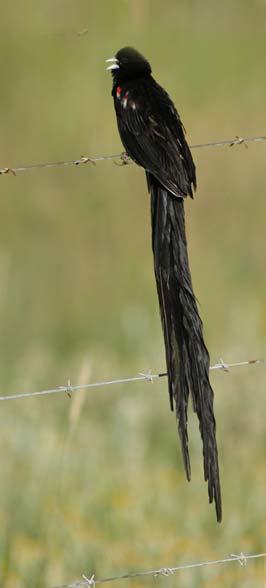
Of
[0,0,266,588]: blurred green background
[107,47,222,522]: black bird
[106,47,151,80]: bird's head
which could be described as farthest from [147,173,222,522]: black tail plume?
[106,47,151,80]: bird's head

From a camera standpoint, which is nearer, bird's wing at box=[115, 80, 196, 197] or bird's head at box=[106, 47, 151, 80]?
bird's wing at box=[115, 80, 196, 197]

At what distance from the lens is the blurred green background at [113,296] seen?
5.21m

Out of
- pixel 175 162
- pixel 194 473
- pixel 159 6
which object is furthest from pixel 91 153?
pixel 175 162

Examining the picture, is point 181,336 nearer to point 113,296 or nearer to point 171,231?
point 171,231

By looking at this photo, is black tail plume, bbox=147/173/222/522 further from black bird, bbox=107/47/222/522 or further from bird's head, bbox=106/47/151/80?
bird's head, bbox=106/47/151/80

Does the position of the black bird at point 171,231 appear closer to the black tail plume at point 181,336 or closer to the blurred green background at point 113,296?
the black tail plume at point 181,336

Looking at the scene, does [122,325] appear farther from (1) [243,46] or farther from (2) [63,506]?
(1) [243,46]

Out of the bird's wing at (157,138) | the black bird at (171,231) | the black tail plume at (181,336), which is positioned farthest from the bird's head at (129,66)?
the black tail plume at (181,336)

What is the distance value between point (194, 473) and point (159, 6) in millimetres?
7139

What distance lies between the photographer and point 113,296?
8266mm

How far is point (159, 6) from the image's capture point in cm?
1198

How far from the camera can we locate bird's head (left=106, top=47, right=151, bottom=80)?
5.00 meters

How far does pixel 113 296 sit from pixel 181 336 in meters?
4.26

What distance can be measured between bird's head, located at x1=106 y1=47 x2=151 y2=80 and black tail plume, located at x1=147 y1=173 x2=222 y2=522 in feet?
2.76
